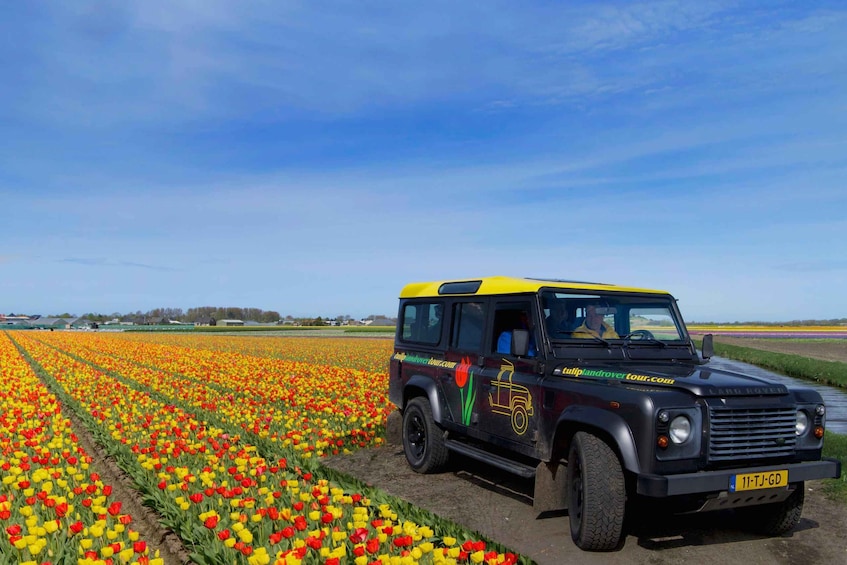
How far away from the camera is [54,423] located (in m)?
9.52

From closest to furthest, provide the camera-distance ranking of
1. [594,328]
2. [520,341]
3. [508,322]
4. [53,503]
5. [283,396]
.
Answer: [53,503] → [520,341] → [594,328] → [508,322] → [283,396]

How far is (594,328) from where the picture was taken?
652 cm

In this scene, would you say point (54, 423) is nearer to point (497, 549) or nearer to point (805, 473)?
point (497, 549)

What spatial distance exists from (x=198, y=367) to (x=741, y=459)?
57.5 feet

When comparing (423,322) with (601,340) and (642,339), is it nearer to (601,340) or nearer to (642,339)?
(601,340)

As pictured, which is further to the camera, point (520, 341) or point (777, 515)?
point (520, 341)

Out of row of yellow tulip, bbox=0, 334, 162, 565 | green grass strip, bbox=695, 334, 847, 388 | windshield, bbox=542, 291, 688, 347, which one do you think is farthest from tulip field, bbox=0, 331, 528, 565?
green grass strip, bbox=695, 334, 847, 388

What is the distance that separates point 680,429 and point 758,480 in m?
0.74

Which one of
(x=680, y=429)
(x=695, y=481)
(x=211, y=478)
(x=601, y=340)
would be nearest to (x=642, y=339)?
(x=601, y=340)

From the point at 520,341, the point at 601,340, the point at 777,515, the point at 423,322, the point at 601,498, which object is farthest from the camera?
the point at 423,322

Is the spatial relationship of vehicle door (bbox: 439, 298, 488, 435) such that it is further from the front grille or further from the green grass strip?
the green grass strip

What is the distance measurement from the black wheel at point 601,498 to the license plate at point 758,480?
2.62 ft

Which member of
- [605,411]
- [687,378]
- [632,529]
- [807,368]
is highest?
[687,378]

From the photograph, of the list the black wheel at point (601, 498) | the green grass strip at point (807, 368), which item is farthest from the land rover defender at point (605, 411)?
the green grass strip at point (807, 368)
